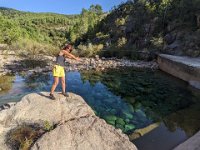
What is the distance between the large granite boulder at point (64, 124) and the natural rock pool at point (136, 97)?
259 centimetres

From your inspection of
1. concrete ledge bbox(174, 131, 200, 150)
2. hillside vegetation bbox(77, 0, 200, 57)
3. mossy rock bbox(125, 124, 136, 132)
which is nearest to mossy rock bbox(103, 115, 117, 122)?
mossy rock bbox(125, 124, 136, 132)

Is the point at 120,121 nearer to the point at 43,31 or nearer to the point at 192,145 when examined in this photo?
the point at 192,145

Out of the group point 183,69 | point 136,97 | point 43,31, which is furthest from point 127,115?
point 43,31

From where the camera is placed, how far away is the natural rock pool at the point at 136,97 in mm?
10552

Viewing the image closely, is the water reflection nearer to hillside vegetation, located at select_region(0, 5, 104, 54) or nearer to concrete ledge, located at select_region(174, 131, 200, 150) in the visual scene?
concrete ledge, located at select_region(174, 131, 200, 150)

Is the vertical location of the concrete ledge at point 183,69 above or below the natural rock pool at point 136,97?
above

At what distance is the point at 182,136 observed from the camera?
989 centimetres

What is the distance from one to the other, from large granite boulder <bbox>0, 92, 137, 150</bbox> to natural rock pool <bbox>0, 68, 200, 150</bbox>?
259cm

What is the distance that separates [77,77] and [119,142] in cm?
1514

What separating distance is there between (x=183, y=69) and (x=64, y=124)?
15473mm

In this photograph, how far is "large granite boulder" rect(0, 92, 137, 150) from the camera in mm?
6512

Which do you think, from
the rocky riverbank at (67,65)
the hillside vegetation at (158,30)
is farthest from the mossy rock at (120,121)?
the hillside vegetation at (158,30)

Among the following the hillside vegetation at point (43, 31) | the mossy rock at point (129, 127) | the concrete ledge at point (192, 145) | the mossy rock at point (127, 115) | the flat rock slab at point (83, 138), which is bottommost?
the mossy rock at point (127, 115)

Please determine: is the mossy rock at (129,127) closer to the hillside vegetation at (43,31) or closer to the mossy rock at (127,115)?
the mossy rock at (127,115)
